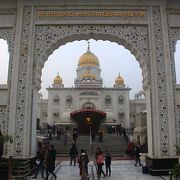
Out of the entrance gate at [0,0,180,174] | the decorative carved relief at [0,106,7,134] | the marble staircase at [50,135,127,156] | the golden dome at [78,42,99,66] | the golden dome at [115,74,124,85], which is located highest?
the golden dome at [78,42,99,66]

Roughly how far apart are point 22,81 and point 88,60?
3542 centimetres

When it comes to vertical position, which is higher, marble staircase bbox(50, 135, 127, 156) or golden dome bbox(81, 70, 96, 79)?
golden dome bbox(81, 70, 96, 79)

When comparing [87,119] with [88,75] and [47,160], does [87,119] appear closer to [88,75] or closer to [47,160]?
[88,75]

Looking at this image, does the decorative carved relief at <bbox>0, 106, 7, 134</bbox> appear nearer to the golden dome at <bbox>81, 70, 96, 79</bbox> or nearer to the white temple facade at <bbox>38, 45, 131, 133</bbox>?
the white temple facade at <bbox>38, 45, 131, 133</bbox>

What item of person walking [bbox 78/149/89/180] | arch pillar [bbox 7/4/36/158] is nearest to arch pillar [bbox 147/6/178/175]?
person walking [bbox 78/149/89/180]

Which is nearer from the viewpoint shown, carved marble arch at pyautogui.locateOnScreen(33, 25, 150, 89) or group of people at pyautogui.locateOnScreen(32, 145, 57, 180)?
group of people at pyautogui.locateOnScreen(32, 145, 57, 180)

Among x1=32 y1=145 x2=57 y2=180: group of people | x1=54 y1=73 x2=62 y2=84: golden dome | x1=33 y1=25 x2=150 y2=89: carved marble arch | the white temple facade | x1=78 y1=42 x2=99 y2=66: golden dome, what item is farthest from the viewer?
x1=54 y1=73 x2=62 y2=84: golden dome

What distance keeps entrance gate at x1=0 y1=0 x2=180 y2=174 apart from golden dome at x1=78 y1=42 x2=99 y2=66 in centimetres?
3442

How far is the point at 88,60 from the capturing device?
143 ft

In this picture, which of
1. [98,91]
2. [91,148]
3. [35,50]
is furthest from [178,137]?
[98,91]

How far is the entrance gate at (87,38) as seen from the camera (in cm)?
827

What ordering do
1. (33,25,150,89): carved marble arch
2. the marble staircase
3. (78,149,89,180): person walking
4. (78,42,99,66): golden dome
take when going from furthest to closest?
(78,42,99,66): golden dome < the marble staircase < (33,25,150,89): carved marble arch < (78,149,89,180): person walking

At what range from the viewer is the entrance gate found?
8.27 meters

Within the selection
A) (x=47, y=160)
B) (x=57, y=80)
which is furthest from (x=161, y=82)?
(x=57, y=80)
